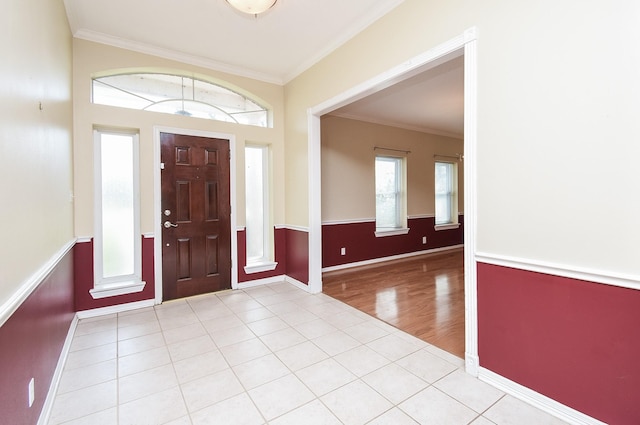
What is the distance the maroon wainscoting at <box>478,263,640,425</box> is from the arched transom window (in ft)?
11.3

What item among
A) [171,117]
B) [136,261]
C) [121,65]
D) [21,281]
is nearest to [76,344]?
[136,261]

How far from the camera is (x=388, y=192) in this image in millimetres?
5773

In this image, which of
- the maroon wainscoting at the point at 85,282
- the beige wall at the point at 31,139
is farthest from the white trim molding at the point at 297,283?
the beige wall at the point at 31,139

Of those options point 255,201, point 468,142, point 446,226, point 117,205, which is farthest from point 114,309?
point 446,226

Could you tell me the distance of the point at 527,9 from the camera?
67.1 inches

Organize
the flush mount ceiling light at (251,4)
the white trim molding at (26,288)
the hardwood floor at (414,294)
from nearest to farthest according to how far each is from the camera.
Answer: the white trim molding at (26,288) < the flush mount ceiling light at (251,4) < the hardwood floor at (414,294)

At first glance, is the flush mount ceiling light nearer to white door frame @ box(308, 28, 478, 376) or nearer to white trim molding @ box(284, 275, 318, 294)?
white door frame @ box(308, 28, 478, 376)

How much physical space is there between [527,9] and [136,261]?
4.05 meters

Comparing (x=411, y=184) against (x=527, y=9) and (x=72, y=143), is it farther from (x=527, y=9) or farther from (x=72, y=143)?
(x=72, y=143)

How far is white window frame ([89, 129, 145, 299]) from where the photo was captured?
10.2ft

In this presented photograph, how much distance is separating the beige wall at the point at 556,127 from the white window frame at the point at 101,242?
3.21 meters

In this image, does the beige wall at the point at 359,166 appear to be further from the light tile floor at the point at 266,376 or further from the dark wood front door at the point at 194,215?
the light tile floor at the point at 266,376

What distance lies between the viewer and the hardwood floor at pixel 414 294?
9.03 feet

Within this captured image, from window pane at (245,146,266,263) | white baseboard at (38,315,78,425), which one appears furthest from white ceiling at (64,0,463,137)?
white baseboard at (38,315,78,425)
